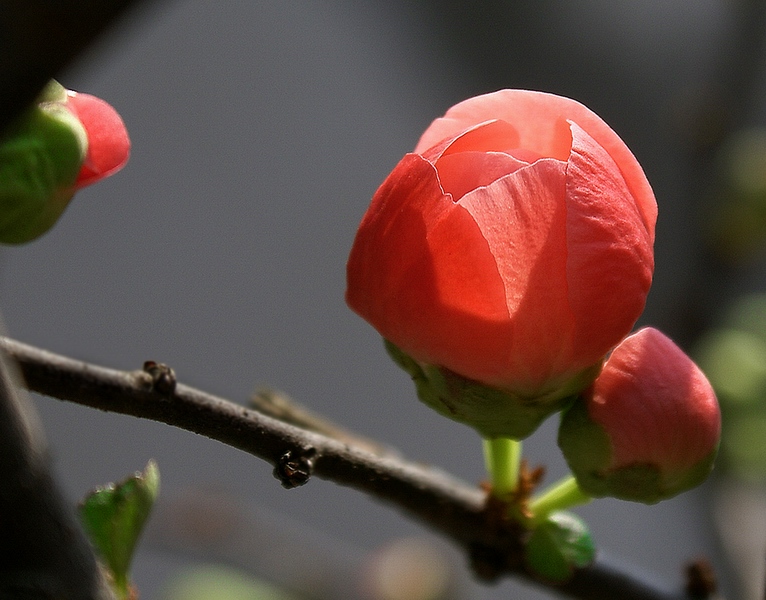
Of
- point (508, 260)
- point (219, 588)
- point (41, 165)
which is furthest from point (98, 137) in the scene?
point (219, 588)

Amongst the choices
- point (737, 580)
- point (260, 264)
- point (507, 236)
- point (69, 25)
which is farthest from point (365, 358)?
point (69, 25)

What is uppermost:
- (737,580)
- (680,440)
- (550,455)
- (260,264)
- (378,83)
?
(680,440)

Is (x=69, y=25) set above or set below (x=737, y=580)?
above

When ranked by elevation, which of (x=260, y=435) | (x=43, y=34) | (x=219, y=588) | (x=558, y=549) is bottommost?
(x=219, y=588)

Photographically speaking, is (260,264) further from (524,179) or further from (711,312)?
(524,179)

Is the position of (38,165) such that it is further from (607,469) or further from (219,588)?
(219,588)

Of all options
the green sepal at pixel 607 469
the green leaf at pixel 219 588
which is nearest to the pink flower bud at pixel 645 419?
the green sepal at pixel 607 469

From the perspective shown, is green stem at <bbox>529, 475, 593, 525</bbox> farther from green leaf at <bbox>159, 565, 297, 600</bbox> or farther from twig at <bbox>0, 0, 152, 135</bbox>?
green leaf at <bbox>159, 565, 297, 600</bbox>
